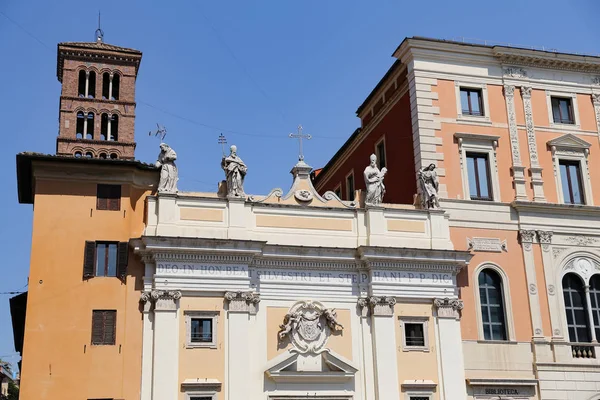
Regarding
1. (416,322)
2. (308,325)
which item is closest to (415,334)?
(416,322)

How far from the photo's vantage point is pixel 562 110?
107 ft

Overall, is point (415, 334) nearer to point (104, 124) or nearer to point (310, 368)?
point (310, 368)

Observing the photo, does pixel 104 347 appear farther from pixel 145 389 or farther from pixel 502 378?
pixel 502 378

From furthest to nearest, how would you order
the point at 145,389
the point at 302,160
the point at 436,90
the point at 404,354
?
the point at 436,90
the point at 302,160
the point at 404,354
the point at 145,389

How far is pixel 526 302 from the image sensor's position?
2905 centimetres

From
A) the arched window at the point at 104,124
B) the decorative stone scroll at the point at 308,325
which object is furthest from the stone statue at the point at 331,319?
the arched window at the point at 104,124

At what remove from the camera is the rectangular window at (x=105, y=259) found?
2530 cm

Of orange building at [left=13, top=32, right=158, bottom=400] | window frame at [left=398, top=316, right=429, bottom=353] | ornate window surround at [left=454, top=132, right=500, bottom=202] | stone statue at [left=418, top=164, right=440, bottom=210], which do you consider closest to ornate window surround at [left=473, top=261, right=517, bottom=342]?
window frame at [left=398, top=316, right=429, bottom=353]

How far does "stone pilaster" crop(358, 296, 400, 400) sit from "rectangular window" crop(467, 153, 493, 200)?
5.83 metres

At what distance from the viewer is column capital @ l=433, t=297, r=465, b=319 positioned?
27.7 meters

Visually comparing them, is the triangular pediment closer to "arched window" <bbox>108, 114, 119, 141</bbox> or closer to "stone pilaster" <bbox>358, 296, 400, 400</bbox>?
"stone pilaster" <bbox>358, 296, 400, 400</bbox>

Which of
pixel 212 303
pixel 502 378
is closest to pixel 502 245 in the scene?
pixel 502 378

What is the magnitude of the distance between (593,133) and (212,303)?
1685 cm

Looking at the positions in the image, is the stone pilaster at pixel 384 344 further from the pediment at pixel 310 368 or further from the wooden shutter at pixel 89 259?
the wooden shutter at pixel 89 259
